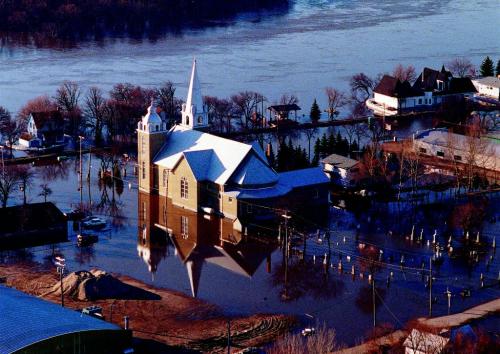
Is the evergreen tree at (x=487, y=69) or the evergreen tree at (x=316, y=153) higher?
the evergreen tree at (x=487, y=69)

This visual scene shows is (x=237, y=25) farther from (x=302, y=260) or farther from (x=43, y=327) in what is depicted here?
(x=43, y=327)

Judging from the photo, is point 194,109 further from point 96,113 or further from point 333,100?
point 333,100

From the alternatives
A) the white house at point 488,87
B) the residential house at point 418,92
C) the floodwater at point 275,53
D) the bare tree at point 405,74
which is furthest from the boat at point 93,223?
the white house at point 488,87

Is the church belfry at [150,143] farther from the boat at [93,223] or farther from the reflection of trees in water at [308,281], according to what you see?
the reflection of trees in water at [308,281]

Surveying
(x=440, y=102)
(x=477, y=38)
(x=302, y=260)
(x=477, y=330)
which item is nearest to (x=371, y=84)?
(x=440, y=102)

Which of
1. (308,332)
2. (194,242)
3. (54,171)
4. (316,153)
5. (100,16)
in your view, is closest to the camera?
(308,332)

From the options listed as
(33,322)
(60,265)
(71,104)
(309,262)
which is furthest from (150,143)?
(33,322)

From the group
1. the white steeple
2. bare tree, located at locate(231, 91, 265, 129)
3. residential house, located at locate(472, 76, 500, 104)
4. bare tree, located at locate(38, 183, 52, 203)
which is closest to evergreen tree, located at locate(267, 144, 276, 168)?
the white steeple
